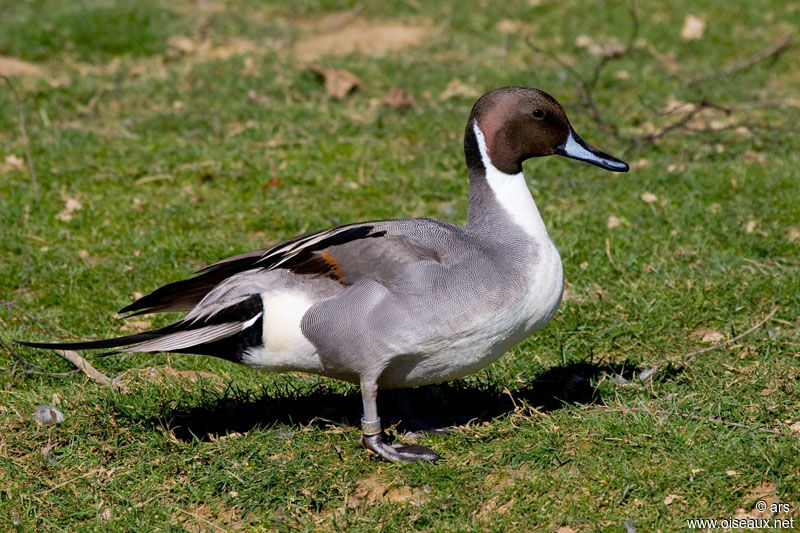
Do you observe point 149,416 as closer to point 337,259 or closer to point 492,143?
point 337,259

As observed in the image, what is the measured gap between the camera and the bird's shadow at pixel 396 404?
371cm

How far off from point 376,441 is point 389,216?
2.35m

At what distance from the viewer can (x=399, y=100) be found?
691cm

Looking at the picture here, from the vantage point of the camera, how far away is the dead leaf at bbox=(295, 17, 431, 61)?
27.2 feet

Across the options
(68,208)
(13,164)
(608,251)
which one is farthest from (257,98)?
(608,251)

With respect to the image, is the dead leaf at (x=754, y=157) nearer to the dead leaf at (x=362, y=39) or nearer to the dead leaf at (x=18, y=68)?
the dead leaf at (x=362, y=39)

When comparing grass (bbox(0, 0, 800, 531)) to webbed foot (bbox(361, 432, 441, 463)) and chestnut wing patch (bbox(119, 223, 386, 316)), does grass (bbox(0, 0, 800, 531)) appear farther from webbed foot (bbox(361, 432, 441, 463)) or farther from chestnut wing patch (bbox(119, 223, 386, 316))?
chestnut wing patch (bbox(119, 223, 386, 316))

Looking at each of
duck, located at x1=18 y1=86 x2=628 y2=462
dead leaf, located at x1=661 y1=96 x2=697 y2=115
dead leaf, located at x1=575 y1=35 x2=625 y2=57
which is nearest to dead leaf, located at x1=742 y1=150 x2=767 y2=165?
dead leaf, located at x1=661 y1=96 x2=697 y2=115

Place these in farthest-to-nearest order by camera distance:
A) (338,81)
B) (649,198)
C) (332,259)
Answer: (338,81)
(649,198)
(332,259)

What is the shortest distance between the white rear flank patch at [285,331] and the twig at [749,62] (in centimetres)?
465

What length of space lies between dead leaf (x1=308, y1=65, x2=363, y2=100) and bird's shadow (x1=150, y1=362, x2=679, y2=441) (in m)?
3.54

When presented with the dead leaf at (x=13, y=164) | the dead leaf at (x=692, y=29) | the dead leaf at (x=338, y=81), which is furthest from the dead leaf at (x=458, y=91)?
the dead leaf at (x=13, y=164)

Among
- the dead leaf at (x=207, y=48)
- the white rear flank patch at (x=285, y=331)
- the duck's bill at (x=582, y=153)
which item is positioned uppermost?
the duck's bill at (x=582, y=153)

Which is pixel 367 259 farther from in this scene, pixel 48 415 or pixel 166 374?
pixel 48 415
